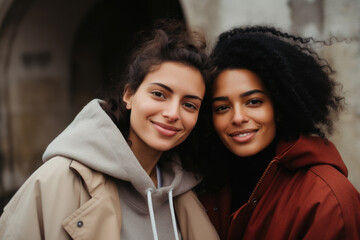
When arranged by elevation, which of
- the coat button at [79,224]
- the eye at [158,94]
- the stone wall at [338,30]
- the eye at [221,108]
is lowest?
the coat button at [79,224]

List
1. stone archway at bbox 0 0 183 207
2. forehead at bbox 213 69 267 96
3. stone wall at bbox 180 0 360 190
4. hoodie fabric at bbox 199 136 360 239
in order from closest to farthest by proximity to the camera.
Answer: hoodie fabric at bbox 199 136 360 239 < forehead at bbox 213 69 267 96 < stone wall at bbox 180 0 360 190 < stone archway at bbox 0 0 183 207

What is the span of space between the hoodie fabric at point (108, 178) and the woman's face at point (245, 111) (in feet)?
1.35

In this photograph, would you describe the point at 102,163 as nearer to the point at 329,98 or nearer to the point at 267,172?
the point at 267,172

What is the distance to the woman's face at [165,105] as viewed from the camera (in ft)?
5.42

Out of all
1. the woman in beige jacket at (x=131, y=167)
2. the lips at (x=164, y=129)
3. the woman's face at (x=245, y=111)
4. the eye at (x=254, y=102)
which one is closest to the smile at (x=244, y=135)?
the woman's face at (x=245, y=111)

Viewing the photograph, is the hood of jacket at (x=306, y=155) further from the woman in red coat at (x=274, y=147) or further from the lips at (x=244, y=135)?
the lips at (x=244, y=135)

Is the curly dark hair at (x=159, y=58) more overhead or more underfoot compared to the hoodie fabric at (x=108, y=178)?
more overhead

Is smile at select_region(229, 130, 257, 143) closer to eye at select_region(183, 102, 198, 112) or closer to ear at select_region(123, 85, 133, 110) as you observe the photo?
eye at select_region(183, 102, 198, 112)

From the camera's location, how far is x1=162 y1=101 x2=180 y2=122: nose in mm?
→ 1632

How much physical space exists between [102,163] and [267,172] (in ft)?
2.68

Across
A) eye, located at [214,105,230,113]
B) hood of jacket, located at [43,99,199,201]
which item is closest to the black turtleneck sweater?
eye, located at [214,105,230,113]

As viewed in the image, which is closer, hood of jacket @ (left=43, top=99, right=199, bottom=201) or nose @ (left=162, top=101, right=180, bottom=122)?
hood of jacket @ (left=43, top=99, right=199, bottom=201)

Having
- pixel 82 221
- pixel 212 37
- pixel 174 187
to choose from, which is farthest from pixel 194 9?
pixel 82 221

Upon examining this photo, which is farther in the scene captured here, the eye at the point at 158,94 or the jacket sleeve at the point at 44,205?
the eye at the point at 158,94
